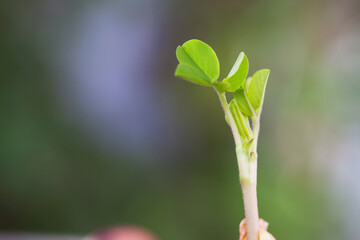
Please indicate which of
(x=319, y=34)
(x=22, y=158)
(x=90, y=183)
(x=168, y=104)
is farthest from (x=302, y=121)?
(x=22, y=158)

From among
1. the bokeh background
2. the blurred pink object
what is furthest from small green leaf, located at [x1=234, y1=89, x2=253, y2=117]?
the bokeh background

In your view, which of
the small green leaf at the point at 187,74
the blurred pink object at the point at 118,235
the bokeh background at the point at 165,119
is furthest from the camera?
the bokeh background at the point at 165,119

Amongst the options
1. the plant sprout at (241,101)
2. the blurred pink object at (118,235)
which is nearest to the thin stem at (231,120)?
the plant sprout at (241,101)

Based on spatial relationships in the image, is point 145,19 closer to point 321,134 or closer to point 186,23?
point 186,23

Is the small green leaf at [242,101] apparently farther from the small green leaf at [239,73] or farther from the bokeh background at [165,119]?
the bokeh background at [165,119]

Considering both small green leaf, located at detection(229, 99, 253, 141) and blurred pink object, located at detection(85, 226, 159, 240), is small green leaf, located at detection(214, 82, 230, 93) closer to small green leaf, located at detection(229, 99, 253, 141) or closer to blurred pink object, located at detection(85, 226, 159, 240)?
small green leaf, located at detection(229, 99, 253, 141)

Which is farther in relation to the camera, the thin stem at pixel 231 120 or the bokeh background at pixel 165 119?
the bokeh background at pixel 165 119

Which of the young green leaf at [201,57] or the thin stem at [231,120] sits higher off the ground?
the young green leaf at [201,57]
